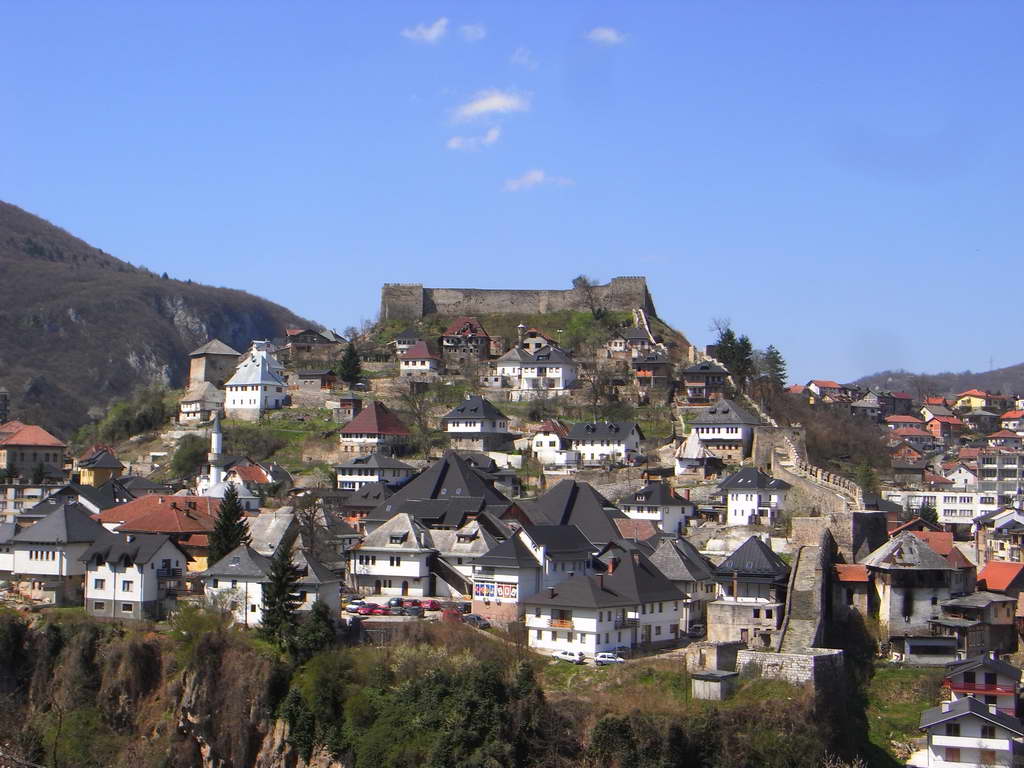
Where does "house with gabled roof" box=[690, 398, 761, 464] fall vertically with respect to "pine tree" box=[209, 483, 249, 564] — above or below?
above

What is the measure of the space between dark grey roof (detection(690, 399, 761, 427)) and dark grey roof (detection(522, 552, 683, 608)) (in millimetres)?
24637

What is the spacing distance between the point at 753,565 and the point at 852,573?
4.44 m

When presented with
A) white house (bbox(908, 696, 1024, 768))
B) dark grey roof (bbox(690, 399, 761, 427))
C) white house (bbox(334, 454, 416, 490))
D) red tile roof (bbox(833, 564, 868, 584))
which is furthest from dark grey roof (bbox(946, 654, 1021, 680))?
white house (bbox(334, 454, 416, 490))

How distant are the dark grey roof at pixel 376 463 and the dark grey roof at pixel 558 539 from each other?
702 inches

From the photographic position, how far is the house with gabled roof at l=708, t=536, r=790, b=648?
42.9 meters

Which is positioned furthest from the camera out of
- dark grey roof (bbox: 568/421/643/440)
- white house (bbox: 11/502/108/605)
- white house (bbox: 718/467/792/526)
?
dark grey roof (bbox: 568/421/643/440)

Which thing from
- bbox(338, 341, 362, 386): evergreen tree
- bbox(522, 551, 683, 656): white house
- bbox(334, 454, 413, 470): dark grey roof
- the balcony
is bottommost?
the balcony

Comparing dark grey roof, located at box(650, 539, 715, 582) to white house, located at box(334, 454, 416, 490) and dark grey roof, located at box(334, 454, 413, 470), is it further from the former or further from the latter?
dark grey roof, located at box(334, 454, 413, 470)

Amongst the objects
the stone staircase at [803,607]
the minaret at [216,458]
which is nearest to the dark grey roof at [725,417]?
the stone staircase at [803,607]

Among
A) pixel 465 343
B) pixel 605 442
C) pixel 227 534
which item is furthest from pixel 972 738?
pixel 465 343

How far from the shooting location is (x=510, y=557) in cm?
4562

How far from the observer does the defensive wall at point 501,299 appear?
9631 centimetres

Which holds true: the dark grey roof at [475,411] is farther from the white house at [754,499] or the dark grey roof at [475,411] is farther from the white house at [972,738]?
the white house at [972,738]

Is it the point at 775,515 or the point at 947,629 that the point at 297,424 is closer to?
the point at 775,515
